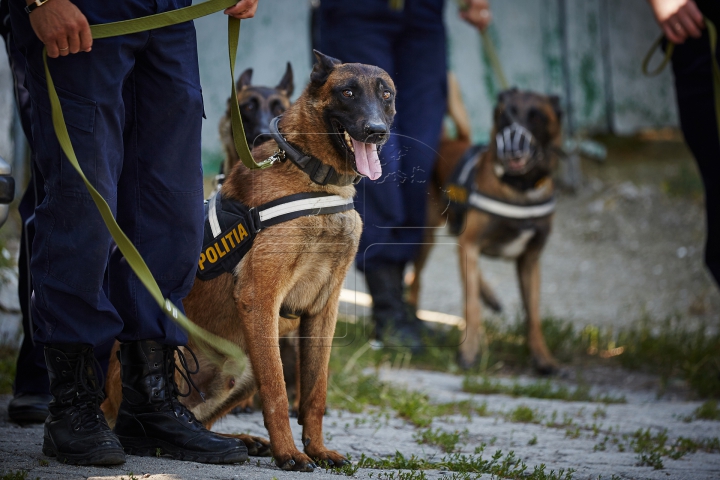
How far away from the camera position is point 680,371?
171 inches

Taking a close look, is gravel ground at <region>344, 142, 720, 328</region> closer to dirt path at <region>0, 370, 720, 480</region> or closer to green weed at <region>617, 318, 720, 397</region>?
green weed at <region>617, 318, 720, 397</region>

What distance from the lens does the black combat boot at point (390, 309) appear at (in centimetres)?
442

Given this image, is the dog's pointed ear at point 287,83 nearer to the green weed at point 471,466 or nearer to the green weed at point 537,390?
the green weed at point 471,466

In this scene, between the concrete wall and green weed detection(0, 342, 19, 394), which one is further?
the concrete wall

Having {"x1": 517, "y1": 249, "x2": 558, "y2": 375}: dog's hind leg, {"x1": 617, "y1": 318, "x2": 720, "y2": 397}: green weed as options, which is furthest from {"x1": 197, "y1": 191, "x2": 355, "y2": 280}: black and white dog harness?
{"x1": 617, "y1": 318, "x2": 720, "y2": 397}: green weed

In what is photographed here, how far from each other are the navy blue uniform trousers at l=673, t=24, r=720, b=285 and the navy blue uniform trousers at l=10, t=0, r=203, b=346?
239cm

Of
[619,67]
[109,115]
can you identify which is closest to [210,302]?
[109,115]

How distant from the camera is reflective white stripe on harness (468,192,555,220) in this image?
4.63m

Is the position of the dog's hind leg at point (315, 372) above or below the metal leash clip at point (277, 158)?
below

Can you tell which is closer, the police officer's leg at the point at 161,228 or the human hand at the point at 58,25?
the human hand at the point at 58,25

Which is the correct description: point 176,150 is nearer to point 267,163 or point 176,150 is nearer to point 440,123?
point 267,163

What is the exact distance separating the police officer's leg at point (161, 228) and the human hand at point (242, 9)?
0.50 feet

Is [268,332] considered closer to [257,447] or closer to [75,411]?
[257,447]

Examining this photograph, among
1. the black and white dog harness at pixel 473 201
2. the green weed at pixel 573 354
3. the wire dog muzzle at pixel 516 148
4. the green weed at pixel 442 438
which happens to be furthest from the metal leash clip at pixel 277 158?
the wire dog muzzle at pixel 516 148
